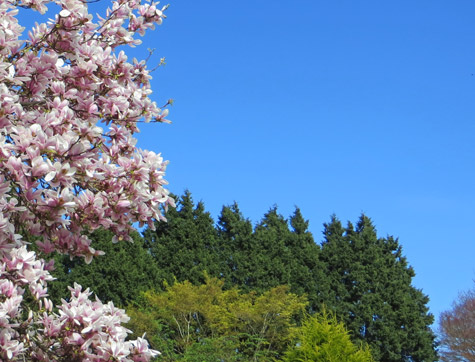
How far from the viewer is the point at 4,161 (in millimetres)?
4148

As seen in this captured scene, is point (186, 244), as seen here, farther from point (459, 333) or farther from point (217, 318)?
point (459, 333)

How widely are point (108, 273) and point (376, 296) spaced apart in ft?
36.7

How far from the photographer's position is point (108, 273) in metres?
20.7

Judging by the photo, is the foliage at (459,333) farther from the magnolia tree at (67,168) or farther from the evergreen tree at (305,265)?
the magnolia tree at (67,168)

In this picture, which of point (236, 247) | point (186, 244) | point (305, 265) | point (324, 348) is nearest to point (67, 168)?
point (324, 348)

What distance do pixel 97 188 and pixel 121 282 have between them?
1646cm

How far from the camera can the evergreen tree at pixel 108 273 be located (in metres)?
20.3

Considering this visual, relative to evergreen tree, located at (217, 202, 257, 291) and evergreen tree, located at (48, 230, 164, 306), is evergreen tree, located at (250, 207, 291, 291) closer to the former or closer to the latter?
evergreen tree, located at (217, 202, 257, 291)

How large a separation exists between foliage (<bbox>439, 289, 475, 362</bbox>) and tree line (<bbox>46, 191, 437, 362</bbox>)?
2.19 m

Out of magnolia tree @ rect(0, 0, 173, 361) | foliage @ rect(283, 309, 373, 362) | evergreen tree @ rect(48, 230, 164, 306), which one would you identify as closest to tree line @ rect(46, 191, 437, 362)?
evergreen tree @ rect(48, 230, 164, 306)

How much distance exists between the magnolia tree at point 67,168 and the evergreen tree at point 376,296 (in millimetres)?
20798

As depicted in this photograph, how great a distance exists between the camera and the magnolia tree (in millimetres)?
4203

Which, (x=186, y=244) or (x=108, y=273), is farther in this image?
(x=186, y=244)

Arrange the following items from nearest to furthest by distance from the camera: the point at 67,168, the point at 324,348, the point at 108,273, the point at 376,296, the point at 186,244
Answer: the point at 67,168 → the point at 324,348 → the point at 108,273 → the point at 186,244 → the point at 376,296
